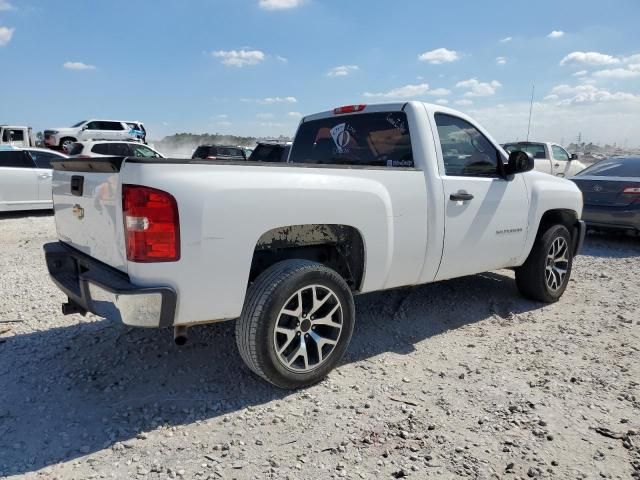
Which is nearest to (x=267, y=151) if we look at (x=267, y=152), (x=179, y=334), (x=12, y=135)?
(x=267, y=152)

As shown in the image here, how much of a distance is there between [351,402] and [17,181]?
9840 millimetres

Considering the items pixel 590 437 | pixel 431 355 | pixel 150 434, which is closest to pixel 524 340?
pixel 431 355

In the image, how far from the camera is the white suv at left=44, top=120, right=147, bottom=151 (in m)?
24.9

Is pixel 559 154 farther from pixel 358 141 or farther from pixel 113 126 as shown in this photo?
pixel 113 126

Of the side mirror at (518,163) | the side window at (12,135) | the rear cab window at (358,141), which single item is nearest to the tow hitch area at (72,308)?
the rear cab window at (358,141)

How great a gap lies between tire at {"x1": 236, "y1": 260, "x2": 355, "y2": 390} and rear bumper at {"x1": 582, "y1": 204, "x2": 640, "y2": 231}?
6798 mm

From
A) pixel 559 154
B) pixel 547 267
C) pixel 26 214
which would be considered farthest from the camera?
pixel 559 154

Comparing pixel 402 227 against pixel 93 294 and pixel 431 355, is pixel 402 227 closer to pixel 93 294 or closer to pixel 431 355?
pixel 431 355

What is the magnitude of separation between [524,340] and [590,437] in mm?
1415

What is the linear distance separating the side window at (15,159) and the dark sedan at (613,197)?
11.1 m

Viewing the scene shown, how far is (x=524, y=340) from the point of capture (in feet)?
13.4

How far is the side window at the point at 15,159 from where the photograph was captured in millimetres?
10123

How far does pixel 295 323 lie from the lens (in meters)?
3.12

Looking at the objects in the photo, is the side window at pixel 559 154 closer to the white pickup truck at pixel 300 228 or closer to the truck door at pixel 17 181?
the white pickup truck at pixel 300 228
